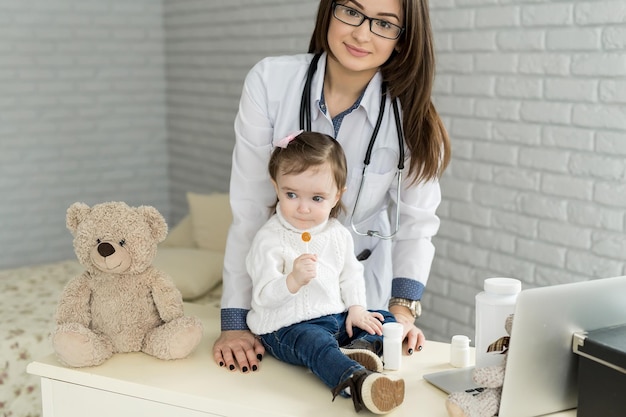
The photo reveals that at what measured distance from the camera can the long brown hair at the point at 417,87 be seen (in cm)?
182

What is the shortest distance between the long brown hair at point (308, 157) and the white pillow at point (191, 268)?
Answer: 1657mm

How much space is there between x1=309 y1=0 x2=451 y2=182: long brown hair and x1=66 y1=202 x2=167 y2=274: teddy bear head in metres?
0.62

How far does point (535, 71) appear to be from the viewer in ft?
8.89

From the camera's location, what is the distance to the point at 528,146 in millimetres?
2779

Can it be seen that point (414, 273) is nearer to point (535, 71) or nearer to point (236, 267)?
point (236, 267)

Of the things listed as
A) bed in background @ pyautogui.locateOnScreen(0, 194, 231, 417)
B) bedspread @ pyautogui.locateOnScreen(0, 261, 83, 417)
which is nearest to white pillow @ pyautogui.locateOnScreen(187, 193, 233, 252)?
bed in background @ pyautogui.locateOnScreen(0, 194, 231, 417)

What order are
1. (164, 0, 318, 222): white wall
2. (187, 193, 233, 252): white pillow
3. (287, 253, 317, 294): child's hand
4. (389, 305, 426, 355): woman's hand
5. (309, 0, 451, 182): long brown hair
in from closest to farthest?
(287, 253, 317, 294): child's hand
(389, 305, 426, 355): woman's hand
(309, 0, 451, 182): long brown hair
(187, 193, 233, 252): white pillow
(164, 0, 318, 222): white wall

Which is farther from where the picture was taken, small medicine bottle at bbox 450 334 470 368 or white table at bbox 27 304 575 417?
small medicine bottle at bbox 450 334 470 368

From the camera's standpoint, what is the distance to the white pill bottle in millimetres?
1429

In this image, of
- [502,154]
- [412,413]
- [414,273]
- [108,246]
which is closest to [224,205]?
[502,154]

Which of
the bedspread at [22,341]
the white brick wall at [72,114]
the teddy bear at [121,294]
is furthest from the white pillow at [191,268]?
the teddy bear at [121,294]

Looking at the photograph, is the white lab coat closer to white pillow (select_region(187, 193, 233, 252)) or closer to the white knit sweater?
the white knit sweater

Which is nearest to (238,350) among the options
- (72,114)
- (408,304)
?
(408,304)

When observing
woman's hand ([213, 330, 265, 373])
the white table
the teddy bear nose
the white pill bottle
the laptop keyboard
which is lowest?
the white table
